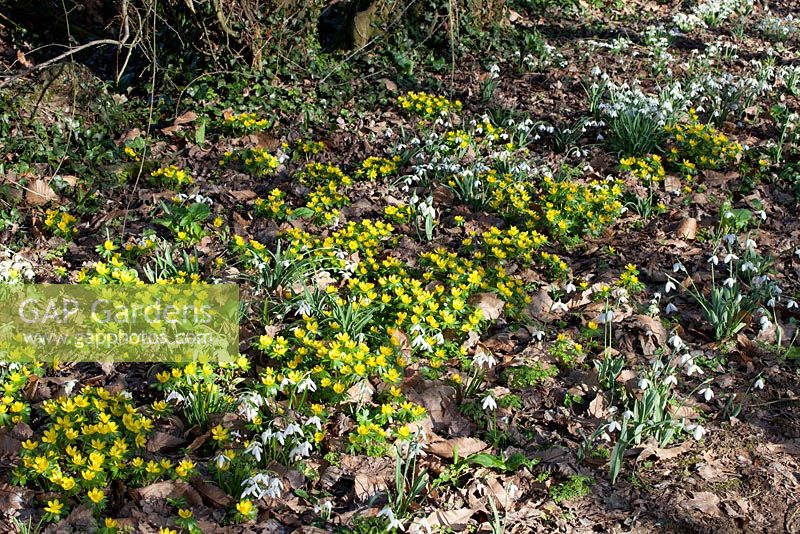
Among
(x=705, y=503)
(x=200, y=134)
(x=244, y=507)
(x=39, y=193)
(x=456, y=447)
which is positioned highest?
(x=200, y=134)

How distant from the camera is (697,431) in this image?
333 centimetres

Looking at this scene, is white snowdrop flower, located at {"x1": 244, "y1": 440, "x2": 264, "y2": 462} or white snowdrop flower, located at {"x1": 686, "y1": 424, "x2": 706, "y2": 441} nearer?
white snowdrop flower, located at {"x1": 244, "y1": 440, "x2": 264, "y2": 462}

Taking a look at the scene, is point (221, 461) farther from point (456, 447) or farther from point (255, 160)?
point (255, 160)

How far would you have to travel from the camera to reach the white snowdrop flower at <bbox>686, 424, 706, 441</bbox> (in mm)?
3326

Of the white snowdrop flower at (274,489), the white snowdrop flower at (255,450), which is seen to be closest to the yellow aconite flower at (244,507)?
the white snowdrop flower at (274,489)

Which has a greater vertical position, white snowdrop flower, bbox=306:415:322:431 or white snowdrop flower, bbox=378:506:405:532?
white snowdrop flower, bbox=306:415:322:431

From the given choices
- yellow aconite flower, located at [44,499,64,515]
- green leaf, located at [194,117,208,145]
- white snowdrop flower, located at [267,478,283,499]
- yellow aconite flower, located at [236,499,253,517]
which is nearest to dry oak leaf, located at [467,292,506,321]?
white snowdrop flower, located at [267,478,283,499]

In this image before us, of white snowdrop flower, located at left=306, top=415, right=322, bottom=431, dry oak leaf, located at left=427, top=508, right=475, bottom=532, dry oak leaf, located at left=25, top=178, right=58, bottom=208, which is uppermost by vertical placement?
dry oak leaf, located at left=25, top=178, right=58, bottom=208

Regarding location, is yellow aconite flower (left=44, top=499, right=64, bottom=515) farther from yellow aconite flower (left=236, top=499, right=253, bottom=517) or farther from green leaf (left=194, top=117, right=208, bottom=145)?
green leaf (left=194, top=117, right=208, bottom=145)

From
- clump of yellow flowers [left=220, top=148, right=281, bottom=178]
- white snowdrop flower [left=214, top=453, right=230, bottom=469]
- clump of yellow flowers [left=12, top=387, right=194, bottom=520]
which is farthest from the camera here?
clump of yellow flowers [left=220, top=148, right=281, bottom=178]

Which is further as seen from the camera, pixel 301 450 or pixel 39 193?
pixel 39 193

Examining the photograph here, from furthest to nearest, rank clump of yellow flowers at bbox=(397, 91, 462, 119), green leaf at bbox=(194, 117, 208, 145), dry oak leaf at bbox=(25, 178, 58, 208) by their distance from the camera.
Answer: clump of yellow flowers at bbox=(397, 91, 462, 119) < green leaf at bbox=(194, 117, 208, 145) < dry oak leaf at bbox=(25, 178, 58, 208)

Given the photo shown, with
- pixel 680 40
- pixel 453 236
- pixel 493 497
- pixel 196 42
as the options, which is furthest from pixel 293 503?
pixel 680 40

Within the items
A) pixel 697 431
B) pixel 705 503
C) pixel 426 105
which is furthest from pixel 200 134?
pixel 705 503
